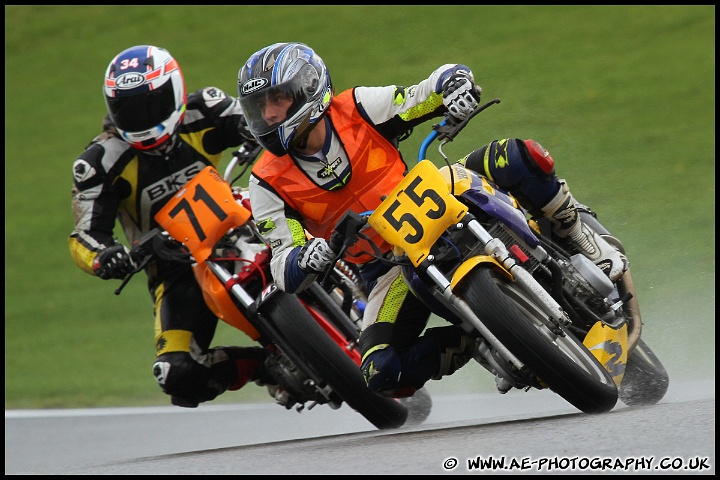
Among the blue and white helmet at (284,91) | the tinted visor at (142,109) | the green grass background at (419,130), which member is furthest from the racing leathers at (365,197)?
the green grass background at (419,130)

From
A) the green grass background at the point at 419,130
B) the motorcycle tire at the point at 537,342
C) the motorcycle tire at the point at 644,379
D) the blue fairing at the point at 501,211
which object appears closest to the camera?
the motorcycle tire at the point at 537,342

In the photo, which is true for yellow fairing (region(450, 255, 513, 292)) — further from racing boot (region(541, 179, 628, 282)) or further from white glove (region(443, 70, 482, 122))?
racing boot (region(541, 179, 628, 282))

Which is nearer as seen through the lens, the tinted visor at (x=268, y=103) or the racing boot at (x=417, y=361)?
the tinted visor at (x=268, y=103)

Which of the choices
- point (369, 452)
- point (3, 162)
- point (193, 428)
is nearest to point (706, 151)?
point (193, 428)

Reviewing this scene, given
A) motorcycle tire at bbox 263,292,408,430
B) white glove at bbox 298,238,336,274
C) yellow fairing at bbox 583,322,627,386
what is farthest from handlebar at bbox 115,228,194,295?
yellow fairing at bbox 583,322,627,386

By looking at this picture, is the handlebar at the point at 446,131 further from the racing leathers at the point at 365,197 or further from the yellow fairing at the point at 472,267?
the yellow fairing at the point at 472,267

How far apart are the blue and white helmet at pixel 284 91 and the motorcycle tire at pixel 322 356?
0.96m

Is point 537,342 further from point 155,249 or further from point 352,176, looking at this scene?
point 155,249

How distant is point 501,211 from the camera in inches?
199

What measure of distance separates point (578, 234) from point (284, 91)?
1.53 m

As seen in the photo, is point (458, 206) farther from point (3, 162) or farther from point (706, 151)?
point (3, 162)

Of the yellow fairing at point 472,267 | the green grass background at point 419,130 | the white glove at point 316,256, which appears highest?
the yellow fairing at point 472,267

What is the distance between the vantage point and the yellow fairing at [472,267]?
4684 millimetres

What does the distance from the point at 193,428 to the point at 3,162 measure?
→ 11621mm
